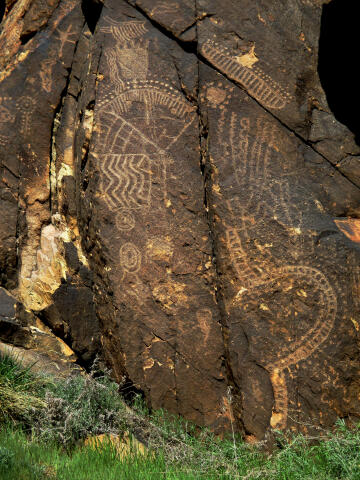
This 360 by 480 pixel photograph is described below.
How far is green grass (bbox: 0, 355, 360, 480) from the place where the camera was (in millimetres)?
3201

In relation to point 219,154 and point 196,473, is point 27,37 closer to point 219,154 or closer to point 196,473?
point 219,154

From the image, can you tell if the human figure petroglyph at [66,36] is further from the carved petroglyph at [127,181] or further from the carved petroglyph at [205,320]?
the carved petroglyph at [205,320]

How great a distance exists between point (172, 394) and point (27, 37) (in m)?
3.71

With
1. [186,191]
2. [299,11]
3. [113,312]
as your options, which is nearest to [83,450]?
[113,312]

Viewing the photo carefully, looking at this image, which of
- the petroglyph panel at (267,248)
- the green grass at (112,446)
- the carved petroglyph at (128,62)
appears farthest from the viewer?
the carved petroglyph at (128,62)

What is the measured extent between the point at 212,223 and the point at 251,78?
3.95 ft

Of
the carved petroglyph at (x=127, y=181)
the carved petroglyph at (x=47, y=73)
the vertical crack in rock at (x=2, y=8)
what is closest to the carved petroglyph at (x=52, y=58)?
the carved petroglyph at (x=47, y=73)

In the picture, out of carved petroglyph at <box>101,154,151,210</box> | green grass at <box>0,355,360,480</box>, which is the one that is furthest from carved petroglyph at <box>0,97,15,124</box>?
green grass at <box>0,355,360,480</box>

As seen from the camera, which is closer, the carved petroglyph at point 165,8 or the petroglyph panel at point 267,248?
the petroglyph panel at point 267,248

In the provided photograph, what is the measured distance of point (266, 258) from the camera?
13.2 feet

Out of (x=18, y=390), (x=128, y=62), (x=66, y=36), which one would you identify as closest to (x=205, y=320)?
(x=18, y=390)

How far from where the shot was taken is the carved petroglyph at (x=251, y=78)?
4.36m

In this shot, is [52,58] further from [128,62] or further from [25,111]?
[128,62]

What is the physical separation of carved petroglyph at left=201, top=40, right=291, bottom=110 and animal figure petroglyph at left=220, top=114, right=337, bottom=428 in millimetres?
229
